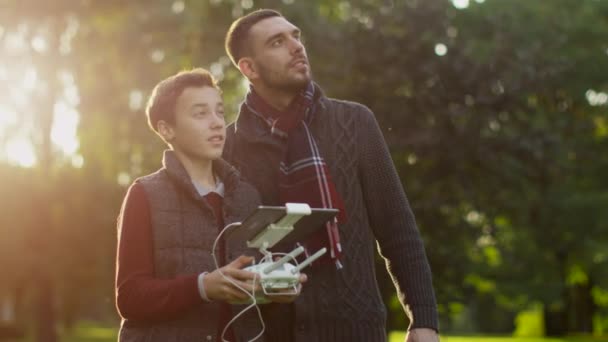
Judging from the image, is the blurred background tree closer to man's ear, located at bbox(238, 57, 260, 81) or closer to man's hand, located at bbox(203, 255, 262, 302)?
man's ear, located at bbox(238, 57, 260, 81)

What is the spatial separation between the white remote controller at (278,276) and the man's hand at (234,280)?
0.09ft

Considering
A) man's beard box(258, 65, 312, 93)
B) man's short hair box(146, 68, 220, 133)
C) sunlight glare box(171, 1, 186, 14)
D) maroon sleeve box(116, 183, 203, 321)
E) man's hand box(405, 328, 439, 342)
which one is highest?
sunlight glare box(171, 1, 186, 14)

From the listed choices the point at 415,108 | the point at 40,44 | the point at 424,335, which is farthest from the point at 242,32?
the point at 40,44

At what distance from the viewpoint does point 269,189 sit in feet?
14.6

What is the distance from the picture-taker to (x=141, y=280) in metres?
3.70

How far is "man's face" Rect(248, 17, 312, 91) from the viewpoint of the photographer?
4.40m

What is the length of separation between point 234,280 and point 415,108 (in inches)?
571

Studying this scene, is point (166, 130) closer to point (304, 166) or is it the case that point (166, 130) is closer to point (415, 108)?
point (304, 166)

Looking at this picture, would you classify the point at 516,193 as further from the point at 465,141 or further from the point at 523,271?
the point at 523,271

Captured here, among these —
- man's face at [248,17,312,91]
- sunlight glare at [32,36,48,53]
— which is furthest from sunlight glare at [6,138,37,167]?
man's face at [248,17,312,91]

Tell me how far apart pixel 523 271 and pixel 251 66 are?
3107 cm

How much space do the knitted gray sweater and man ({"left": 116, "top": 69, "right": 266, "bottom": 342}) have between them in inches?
13.1

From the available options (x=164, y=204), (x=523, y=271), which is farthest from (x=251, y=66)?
(x=523, y=271)

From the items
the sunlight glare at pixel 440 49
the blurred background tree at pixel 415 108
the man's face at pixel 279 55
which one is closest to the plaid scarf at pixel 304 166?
the man's face at pixel 279 55
